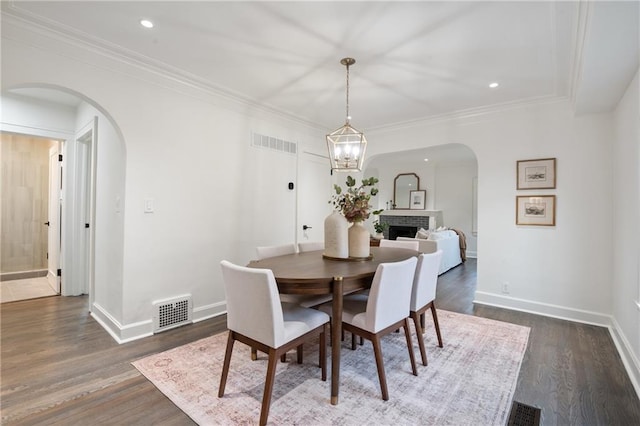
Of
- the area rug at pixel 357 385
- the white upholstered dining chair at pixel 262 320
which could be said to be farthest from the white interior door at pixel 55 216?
the white upholstered dining chair at pixel 262 320

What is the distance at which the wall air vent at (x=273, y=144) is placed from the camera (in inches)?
150

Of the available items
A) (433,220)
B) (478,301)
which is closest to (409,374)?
(478,301)

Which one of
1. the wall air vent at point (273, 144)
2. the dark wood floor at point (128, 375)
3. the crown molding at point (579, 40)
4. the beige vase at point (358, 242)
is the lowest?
the dark wood floor at point (128, 375)

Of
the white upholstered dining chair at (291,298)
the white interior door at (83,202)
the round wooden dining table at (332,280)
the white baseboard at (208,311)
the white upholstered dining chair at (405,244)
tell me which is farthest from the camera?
the white interior door at (83,202)

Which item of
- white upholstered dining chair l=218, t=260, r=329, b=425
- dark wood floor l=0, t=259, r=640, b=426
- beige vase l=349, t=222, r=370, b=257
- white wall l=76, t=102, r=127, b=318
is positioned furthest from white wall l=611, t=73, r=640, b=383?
white wall l=76, t=102, r=127, b=318

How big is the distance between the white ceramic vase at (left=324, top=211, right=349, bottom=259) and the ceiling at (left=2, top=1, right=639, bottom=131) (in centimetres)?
144

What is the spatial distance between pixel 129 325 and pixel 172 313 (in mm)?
373

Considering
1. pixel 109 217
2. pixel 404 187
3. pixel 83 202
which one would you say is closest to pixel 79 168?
pixel 83 202

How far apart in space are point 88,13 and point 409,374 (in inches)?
138

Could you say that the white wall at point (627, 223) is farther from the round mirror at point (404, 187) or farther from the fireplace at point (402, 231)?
the round mirror at point (404, 187)

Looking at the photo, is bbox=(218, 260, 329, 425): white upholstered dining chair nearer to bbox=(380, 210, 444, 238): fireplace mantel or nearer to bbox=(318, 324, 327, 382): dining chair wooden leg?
bbox=(318, 324, 327, 382): dining chair wooden leg

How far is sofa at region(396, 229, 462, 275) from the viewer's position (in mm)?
5354

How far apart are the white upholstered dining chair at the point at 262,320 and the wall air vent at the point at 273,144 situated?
2.39m

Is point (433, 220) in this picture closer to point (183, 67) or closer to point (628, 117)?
point (628, 117)
